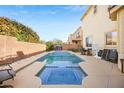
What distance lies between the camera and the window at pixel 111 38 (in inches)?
456

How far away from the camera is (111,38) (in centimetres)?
1209

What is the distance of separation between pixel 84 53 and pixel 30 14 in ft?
16.0

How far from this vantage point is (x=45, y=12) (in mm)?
15945

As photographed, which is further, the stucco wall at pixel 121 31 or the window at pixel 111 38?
the window at pixel 111 38

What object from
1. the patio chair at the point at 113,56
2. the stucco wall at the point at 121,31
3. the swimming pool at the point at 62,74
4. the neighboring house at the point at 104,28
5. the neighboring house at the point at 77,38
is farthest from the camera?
the neighboring house at the point at 77,38

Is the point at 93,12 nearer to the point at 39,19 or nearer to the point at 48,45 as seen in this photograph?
the point at 39,19

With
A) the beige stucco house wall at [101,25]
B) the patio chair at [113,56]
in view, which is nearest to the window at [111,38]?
the beige stucco house wall at [101,25]

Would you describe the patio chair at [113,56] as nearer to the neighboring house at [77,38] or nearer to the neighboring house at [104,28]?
the neighboring house at [104,28]

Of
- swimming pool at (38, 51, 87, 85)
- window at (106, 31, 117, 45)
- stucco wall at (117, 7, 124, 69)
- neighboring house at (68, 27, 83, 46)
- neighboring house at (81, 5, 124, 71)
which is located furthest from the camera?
neighboring house at (68, 27, 83, 46)

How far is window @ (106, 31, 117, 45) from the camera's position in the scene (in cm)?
1159

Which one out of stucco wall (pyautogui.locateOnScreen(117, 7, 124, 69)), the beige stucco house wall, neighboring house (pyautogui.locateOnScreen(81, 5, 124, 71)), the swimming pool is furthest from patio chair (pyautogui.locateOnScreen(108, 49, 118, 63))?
stucco wall (pyautogui.locateOnScreen(117, 7, 124, 69))

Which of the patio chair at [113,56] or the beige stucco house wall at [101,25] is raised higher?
the beige stucco house wall at [101,25]

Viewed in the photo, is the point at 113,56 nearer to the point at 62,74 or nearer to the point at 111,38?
the point at 111,38

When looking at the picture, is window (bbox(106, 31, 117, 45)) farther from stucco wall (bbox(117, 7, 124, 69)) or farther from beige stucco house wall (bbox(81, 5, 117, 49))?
stucco wall (bbox(117, 7, 124, 69))
